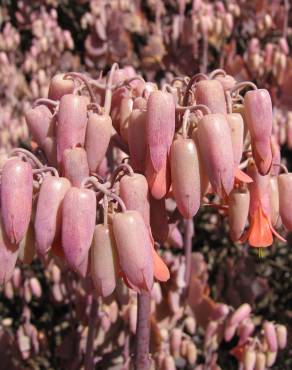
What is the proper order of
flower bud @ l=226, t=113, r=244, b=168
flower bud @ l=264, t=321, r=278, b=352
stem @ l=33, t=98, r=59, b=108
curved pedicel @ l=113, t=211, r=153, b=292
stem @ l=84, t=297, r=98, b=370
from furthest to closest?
flower bud @ l=264, t=321, r=278, b=352
stem @ l=84, t=297, r=98, b=370
stem @ l=33, t=98, r=59, b=108
flower bud @ l=226, t=113, r=244, b=168
curved pedicel @ l=113, t=211, r=153, b=292

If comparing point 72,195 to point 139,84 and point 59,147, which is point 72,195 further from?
point 139,84

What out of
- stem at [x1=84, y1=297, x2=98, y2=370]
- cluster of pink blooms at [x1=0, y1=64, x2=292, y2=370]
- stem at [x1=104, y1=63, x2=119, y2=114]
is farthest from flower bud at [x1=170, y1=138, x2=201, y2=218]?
stem at [x1=84, y1=297, x2=98, y2=370]

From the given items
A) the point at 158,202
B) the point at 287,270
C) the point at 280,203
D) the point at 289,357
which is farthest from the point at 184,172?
the point at 287,270

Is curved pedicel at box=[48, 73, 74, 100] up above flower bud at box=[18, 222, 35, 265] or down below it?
above

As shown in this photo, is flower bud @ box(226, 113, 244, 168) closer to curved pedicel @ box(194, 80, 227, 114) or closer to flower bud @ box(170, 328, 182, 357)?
curved pedicel @ box(194, 80, 227, 114)

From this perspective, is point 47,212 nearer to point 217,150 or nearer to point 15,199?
point 15,199

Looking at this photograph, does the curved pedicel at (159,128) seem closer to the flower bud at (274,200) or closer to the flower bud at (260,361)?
the flower bud at (274,200)
